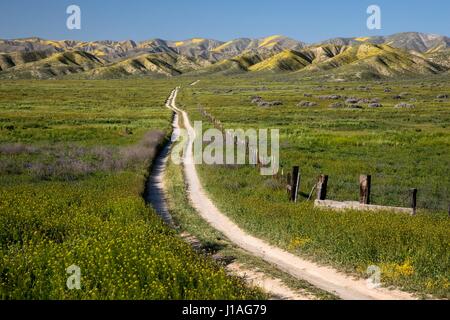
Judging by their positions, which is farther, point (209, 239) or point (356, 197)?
point (356, 197)

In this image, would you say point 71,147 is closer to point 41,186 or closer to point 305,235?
point 41,186

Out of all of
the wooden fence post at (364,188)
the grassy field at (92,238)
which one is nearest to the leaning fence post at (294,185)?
the wooden fence post at (364,188)

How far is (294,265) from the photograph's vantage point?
551 inches

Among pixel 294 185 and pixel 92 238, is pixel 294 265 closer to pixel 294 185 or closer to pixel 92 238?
pixel 92 238

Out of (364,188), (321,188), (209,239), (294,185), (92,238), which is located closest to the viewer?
(92,238)

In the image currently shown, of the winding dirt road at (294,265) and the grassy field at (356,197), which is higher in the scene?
the grassy field at (356,197)

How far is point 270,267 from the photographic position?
43.7 feet

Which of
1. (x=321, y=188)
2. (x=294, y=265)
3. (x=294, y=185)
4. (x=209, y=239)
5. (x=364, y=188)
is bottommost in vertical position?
(x=294, y=265)

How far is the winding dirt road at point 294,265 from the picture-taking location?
11.6 metres

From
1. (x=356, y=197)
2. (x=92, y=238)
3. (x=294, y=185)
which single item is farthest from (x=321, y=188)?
(x=92, y=238)

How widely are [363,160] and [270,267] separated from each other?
21.3m

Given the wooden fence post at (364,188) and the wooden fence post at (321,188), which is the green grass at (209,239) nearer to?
the wooden fence post at (321,188)

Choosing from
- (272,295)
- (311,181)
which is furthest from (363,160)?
(272,295)
